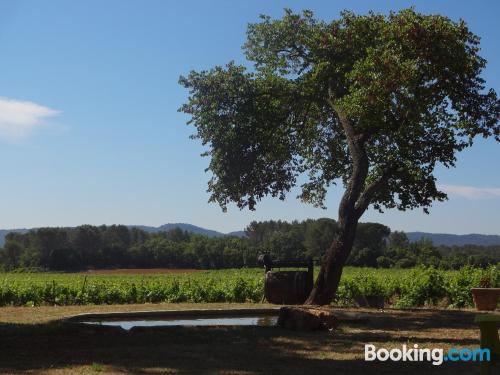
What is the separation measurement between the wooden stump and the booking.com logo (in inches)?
105

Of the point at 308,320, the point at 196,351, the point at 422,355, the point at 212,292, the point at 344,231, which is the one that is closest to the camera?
the point at 422,355

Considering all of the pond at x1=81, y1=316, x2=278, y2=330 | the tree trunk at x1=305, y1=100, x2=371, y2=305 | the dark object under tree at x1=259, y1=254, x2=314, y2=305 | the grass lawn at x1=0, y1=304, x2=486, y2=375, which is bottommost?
the pond at x1=81, y1=316, x2=278, y2=330

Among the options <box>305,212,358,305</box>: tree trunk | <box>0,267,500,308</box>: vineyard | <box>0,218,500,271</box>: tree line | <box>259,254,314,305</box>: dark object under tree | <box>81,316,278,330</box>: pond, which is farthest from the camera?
<box>0,218,500,271</box>: tree line

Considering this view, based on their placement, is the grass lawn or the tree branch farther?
the tree branch

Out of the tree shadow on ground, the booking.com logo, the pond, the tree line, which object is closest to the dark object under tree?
the pond

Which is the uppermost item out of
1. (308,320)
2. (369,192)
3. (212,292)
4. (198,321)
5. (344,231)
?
(369,192)

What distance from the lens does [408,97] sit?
54.7 feet

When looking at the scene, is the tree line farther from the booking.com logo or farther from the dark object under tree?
the booking.com logo

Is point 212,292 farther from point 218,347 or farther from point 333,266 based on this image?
point 218,347

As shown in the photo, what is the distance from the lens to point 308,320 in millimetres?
12445

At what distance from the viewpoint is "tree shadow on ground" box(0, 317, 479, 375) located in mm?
8180

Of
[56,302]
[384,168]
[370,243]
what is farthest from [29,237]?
[384,168]

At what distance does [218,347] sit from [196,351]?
1.91 ft

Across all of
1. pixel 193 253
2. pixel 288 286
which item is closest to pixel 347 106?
pixel 288 286
